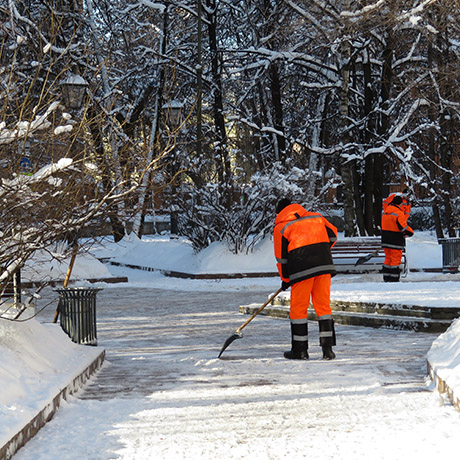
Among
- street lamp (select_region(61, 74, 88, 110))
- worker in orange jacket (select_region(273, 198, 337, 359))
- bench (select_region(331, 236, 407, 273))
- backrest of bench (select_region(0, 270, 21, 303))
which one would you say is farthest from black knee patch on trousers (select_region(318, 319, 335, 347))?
bench (select_region(331, 236, 407, 273))

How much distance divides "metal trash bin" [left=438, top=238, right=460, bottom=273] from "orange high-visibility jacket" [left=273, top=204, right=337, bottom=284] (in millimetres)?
12560

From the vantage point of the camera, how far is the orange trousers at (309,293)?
30.1ft

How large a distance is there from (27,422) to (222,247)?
17229mm

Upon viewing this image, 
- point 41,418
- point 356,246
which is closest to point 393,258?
point 356,246

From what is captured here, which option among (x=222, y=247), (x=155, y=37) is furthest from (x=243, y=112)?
(x=222, y=247)

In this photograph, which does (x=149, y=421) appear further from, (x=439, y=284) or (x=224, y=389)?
(x=439, y=284)

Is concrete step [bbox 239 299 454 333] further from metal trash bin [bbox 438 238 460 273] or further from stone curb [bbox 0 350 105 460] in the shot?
metal trash bin [bbox 438 238 460 273]

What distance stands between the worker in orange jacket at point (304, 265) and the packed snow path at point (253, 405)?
0.33 m

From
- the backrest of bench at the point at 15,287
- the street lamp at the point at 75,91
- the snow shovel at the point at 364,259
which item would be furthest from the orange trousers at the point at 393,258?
the backrest of bench at the point at 15,287

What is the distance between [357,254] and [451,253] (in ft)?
7.66

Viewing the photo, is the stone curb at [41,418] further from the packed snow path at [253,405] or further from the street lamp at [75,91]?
the street lamp at [75,91]

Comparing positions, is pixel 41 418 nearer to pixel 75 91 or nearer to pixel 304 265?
pixel 304 265

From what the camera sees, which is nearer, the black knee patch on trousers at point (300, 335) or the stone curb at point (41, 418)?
the stone curb at point (41, 418)

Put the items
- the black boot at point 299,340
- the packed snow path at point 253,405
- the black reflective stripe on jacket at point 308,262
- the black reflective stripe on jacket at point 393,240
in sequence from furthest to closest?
the black reflective stripe on jacket at point 393,240
the black boot at point 299,340
the black reflective stripe on jacket at point 308,262
the packed snow path at point 253,405
